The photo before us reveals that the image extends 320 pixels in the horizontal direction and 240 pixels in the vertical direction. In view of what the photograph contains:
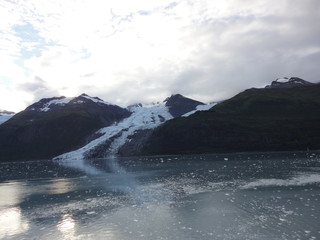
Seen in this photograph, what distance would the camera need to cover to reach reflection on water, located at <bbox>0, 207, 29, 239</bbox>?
33.6 meters

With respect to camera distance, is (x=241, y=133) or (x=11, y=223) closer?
(x=11, y=223)

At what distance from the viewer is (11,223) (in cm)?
3759

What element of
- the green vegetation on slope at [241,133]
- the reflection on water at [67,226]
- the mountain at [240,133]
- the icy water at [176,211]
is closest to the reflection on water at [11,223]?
the icy water at [176,211]

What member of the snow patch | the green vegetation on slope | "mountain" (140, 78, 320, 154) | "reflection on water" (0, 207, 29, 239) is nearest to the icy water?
"reflection on water" (0, 207, 29, 239)

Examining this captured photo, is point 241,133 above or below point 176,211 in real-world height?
above

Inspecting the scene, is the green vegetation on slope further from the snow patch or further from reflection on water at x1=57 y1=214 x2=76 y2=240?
reflection on water at x1=57 y1=214 x2=76 y2=240

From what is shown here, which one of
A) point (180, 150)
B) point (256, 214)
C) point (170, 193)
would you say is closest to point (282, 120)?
point (180, 150)

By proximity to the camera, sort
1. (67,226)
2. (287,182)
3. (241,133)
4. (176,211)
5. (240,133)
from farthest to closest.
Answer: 1. (240,133)
2. (241,133)
3. (287,182)
4. (176,211)
5. (67,226)

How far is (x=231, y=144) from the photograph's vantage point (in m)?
166

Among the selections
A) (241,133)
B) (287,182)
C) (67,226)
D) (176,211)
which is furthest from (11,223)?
(241,133)

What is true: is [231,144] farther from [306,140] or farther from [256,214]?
[256,214]

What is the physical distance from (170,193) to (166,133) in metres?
141

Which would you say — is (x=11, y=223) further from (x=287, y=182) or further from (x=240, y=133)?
(x=240, y=133)

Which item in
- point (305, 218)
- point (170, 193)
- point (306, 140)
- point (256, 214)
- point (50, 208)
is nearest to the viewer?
point (305, 218)
